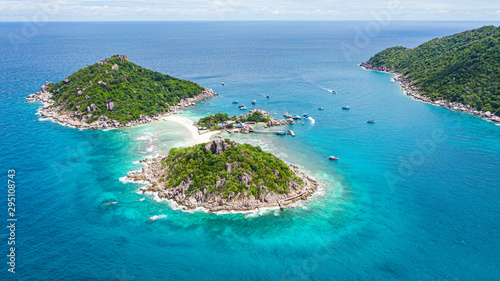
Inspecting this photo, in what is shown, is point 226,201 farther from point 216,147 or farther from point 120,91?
point 120,91

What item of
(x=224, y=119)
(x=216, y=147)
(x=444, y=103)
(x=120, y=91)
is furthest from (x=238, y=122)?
(x=444, y=103)

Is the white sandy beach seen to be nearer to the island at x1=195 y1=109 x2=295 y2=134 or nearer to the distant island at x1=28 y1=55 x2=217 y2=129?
the island at x1=195 y1=109 x2=295 y2=134

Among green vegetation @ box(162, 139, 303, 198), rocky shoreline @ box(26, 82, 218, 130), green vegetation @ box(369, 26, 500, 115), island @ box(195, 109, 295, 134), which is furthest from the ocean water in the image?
green vegetation @ box(369, 26, 500, 115)

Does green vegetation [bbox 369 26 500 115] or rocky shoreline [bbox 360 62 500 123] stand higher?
green vegetation [bbox 369 26 500 115]

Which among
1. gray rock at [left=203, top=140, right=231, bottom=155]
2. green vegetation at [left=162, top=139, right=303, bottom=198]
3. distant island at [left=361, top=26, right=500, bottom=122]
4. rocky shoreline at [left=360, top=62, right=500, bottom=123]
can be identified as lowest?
green vegetation at [left=162, top=139, right=303, bottom=198]

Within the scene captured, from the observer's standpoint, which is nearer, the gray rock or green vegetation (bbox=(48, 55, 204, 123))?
the gray rock

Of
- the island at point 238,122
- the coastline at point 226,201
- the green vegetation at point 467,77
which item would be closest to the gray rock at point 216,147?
the coastline at point 226,201

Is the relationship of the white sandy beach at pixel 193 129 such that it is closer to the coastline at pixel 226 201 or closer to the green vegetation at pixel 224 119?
the green vegetation at pixel 224 119
